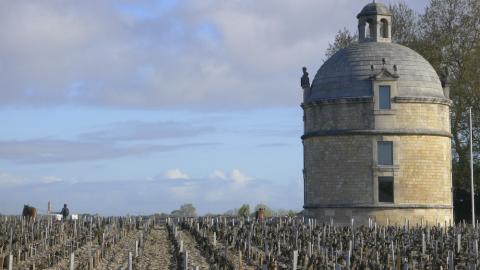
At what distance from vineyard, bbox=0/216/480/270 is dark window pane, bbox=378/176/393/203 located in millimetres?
2675

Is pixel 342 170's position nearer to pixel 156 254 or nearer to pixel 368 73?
pixel 368 73

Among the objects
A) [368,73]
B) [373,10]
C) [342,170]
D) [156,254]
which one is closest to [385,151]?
[342,170]

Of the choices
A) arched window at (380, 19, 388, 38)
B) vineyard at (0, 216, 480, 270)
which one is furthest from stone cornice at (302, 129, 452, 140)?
arched window at (380, 19, 388, 38)

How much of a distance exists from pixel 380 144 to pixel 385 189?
2.31 m

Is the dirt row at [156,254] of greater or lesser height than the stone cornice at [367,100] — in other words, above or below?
below

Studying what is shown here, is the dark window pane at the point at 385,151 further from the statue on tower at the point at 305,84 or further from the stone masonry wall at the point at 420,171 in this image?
→ the statue on tower at the point at 305,84

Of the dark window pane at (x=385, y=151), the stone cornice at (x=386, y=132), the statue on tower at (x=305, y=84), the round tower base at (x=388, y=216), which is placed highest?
the statue on tower at (x=305, y=84)

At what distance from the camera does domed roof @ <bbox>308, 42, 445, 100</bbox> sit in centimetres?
4641

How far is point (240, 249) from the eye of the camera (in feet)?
97.9

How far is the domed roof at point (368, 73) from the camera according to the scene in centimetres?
4641

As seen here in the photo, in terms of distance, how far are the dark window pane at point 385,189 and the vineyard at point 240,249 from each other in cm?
267

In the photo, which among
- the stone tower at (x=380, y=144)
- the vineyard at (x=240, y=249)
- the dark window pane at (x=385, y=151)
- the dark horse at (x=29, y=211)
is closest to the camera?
the vineyard at (x=240, y=249)

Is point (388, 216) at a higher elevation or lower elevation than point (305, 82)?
lower

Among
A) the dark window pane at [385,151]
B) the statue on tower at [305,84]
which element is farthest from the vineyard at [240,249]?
the statue on tower at [305,84]
